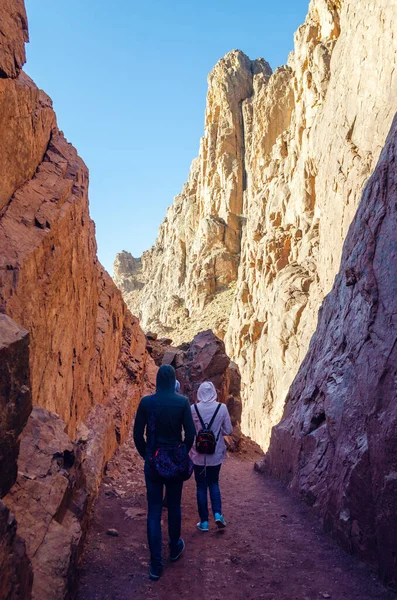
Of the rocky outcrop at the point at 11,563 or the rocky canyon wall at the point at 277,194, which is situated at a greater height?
the rocky canyon wall at the point at 277,194

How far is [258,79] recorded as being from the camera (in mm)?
67562

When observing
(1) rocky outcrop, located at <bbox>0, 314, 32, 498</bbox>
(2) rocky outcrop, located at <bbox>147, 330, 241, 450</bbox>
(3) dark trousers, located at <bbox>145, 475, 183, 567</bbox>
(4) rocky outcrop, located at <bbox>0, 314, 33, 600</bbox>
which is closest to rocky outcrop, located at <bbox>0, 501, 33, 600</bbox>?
(4) rocky outcrop, located at <bbox>0, 314, 33, 600</bbox>

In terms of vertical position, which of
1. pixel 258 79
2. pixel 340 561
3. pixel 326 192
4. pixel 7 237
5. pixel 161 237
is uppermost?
pixel 258 79

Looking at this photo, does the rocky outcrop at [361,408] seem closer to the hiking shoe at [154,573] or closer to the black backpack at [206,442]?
the black backpack at [206,442]

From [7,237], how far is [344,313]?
Answer: 6.21 meters

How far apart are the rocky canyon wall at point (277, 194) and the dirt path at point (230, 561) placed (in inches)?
526

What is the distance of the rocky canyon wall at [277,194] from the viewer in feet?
63.6

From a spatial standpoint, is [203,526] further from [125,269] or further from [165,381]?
[125,269]

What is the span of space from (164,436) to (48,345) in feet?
9.26

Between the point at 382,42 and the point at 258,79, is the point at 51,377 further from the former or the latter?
the point at 258,79

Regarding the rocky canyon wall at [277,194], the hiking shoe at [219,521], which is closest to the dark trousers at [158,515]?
the hiking shoe at [219,521]

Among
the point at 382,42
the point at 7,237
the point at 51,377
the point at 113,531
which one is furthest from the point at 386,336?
the point at 382,42

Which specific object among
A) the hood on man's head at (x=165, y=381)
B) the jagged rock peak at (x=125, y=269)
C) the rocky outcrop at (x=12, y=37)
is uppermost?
the jagged rock peak at (x=125, y=269)

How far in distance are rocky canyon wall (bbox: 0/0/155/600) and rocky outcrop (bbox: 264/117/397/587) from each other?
3.26 meters
